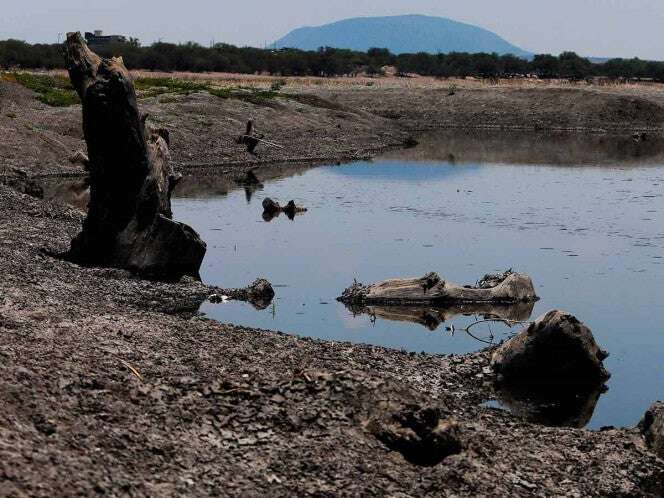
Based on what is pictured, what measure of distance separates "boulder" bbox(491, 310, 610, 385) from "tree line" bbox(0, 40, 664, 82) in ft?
401

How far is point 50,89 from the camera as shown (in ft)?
253

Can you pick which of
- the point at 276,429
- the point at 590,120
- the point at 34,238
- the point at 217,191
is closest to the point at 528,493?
the point at 276,429

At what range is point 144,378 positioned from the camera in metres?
17.5

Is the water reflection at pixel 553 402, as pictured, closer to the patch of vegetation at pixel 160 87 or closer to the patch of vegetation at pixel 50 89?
the patch of vegetation at pixel 50 89

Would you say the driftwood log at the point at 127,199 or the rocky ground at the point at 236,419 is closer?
the rocky ground at the point at 236,419

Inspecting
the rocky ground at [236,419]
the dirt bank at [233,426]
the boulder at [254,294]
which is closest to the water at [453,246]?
the boulder at [254,294]

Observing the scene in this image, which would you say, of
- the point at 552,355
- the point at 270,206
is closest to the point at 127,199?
the point at 552,355

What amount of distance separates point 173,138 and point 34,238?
33.6 meters

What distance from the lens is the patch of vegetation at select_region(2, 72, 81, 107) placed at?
238ft

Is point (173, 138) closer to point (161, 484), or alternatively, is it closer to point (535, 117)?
point (535, 117)

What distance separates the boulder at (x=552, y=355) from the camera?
74.1 feet

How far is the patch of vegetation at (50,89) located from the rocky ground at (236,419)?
163 ft

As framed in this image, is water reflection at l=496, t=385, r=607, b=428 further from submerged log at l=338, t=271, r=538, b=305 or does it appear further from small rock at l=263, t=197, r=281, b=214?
small rock at l=263, t=197, r=281, b=214

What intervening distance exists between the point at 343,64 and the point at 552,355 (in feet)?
459
